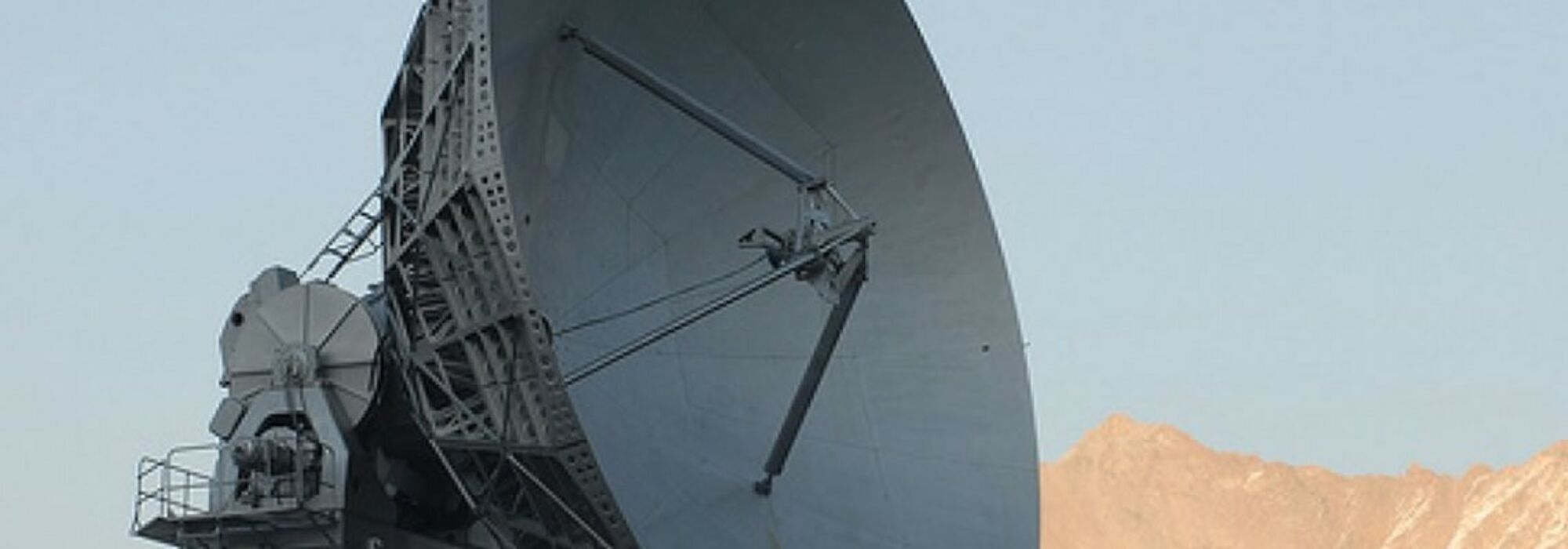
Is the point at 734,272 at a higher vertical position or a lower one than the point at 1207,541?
lower

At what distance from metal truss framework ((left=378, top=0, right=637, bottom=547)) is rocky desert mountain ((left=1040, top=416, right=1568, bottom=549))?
12943 centimetres

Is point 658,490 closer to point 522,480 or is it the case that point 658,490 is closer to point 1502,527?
point 522,480

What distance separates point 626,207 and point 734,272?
97.5 inches

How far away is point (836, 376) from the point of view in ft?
140

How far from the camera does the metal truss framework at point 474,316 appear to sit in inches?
1385

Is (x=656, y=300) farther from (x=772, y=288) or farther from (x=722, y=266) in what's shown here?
(x=772, y=288)

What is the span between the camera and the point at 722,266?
4134 centimetres

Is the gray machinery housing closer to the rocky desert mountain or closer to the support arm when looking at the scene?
the support arm

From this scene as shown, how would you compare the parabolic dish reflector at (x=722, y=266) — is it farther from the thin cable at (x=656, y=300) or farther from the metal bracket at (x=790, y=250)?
the metal bracket at (x=790, y=250)

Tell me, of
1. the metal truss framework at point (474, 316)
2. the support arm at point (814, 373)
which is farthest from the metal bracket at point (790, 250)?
the metal truss framework at point (474, 316)

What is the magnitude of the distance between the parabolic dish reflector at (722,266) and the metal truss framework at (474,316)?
0.05m

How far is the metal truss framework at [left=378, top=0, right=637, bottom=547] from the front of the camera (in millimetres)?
35188

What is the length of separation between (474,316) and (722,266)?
594cm

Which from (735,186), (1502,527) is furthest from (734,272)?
(1502,527)
